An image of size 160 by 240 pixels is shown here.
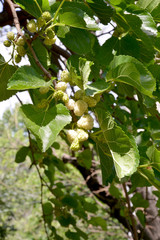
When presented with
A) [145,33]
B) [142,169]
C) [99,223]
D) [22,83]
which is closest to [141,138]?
[142,169]

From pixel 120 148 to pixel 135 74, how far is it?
4.5 inches

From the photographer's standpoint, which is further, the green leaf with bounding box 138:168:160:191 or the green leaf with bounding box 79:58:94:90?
the green leaf with bounding box 138:168:160:191

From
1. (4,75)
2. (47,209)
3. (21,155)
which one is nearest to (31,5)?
(4,75)

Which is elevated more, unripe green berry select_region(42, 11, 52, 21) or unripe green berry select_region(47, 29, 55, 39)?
unripe green berry select_region(42, 11, 52, 21)

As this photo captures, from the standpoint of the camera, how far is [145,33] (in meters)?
0.50

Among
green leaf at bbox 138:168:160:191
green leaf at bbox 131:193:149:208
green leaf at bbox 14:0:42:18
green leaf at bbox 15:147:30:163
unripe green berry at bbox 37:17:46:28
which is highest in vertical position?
green leaf at bbox 14:0:42:18

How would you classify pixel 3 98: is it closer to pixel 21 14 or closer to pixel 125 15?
pixel 125 15

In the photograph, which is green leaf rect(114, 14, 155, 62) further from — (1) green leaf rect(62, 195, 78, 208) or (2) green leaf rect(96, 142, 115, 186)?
(1) green leaf rect(62, 195, 78, 208)

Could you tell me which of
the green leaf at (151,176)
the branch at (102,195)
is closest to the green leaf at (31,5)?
the green leaf at (151,176)

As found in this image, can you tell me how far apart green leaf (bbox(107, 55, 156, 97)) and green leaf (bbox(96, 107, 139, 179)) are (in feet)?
0.21

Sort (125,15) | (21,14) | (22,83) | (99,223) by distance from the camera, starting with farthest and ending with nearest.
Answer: (99,223) → (21,14) → (125,15) → (22,83)

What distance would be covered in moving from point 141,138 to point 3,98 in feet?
1.37

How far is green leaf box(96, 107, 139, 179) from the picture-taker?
0.40 meters

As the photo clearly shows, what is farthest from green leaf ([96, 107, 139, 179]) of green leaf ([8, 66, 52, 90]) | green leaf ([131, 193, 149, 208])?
green leaf ([131, 193, 149, 208])
